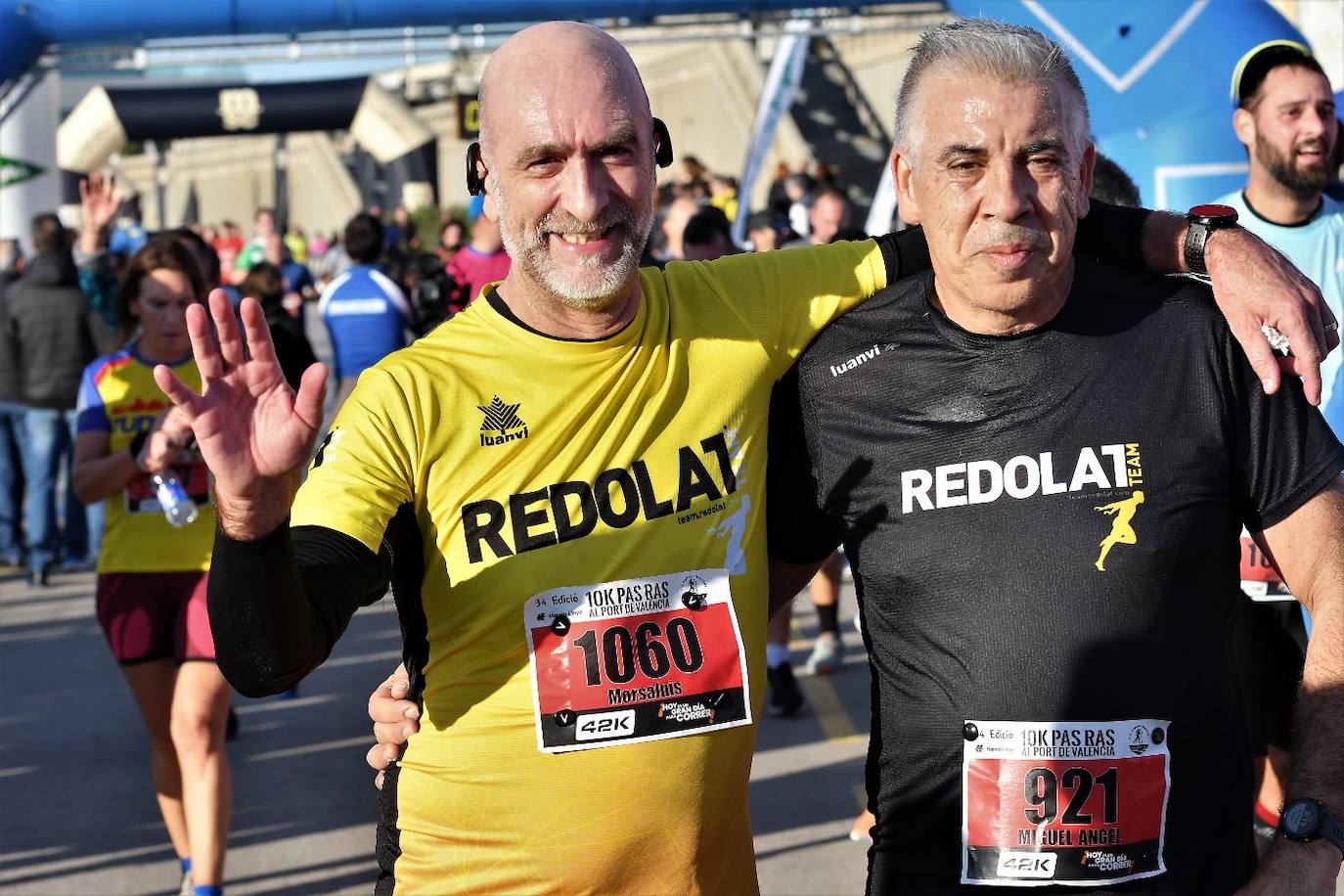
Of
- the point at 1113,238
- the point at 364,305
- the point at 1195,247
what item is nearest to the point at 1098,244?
the point at 1113,238

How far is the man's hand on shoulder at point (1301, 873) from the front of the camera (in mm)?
2393

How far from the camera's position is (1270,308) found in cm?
256

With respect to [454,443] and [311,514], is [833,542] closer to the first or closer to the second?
[454,443]

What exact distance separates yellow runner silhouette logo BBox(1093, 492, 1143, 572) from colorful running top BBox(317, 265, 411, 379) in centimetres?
848

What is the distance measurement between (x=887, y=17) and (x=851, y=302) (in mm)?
11208

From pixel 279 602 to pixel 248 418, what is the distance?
0.25 meters

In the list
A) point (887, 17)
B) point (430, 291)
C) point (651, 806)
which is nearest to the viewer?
point (651, 806)

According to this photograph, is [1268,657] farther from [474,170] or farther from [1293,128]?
[474,170]

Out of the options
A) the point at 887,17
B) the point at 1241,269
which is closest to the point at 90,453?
the point at 1241,269

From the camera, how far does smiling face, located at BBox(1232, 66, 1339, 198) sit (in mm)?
4773

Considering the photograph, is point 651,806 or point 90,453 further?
point 90,453

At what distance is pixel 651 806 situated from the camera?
262cm

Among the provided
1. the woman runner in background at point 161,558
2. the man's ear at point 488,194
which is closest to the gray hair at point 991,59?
the man's ear at point 488,194

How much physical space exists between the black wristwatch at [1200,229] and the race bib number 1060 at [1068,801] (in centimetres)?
82
